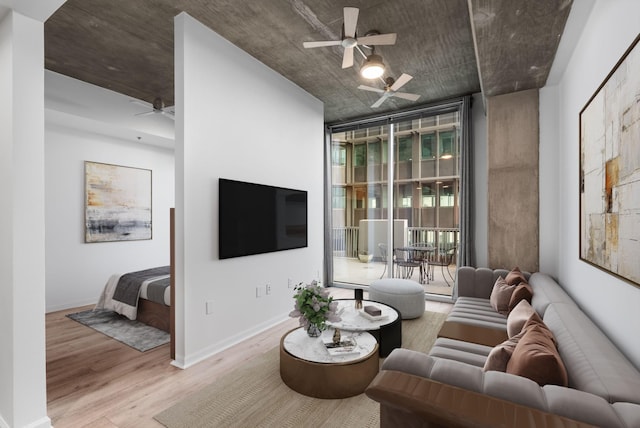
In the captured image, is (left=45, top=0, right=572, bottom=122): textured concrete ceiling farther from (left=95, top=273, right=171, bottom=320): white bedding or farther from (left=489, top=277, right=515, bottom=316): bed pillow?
(left=95, top=273, right=171, bottom=320): white bedding

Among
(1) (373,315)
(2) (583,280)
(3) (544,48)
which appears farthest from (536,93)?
(1) (373,315)

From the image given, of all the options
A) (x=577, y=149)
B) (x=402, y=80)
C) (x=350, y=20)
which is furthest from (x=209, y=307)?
(x=577, y=149)

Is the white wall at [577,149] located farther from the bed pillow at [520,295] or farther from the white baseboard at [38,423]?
the white baseboard at [38,423]

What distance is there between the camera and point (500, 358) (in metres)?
1.56

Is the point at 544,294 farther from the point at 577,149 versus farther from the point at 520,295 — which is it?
the point at 577,149

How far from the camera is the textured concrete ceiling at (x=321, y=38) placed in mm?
2486

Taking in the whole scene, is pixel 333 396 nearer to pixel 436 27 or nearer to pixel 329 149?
pixel 436 27

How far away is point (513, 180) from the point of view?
3.77 metres

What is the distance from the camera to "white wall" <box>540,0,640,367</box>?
1.57 meters

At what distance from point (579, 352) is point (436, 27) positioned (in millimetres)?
2994

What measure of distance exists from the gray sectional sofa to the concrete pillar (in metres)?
2.28

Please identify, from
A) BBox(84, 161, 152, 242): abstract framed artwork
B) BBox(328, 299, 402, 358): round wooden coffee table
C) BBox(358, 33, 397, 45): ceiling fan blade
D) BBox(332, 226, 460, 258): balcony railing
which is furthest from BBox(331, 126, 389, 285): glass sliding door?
BBox(84, 161, 152, 242): abstract framed artwork

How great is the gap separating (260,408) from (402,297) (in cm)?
231

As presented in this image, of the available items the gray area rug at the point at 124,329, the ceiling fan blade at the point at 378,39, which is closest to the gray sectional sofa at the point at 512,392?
the ceiling fan blade at the point at 378,39
